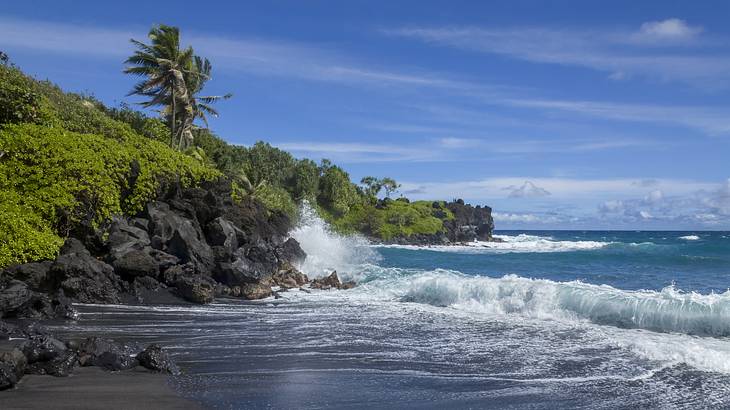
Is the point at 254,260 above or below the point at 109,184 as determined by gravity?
below

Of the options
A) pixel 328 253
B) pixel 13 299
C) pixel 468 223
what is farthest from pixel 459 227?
pixel 13 299

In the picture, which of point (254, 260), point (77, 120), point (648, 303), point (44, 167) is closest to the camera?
point (648, 303)

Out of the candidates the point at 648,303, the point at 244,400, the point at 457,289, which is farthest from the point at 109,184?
the point at 648,303

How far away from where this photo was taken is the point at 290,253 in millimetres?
29328

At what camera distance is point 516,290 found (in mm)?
19438

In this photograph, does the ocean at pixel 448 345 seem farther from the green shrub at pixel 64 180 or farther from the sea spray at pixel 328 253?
the sea spray at pixel 328 253

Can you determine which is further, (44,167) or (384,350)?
(44,167)

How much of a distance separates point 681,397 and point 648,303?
7735 millimetres

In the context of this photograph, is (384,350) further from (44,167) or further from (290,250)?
Result: (290,250)

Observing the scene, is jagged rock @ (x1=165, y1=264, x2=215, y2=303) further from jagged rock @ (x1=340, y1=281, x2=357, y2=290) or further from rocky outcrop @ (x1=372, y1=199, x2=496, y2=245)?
→ rocky outcrop @ (x1=372, y1=199, x2=496, y2=245)

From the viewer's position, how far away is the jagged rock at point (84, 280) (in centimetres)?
1694

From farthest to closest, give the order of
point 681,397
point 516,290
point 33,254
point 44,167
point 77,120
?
point 77,120 → point 44,167 → point 516,290 → point 33,254 → point 681,397

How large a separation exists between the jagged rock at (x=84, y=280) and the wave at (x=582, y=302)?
964 cm

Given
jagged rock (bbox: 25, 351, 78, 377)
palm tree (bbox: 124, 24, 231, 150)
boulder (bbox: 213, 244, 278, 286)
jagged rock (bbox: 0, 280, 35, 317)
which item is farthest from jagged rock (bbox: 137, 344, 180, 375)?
palm tree (bbox: 124, 24, 231, 150)
